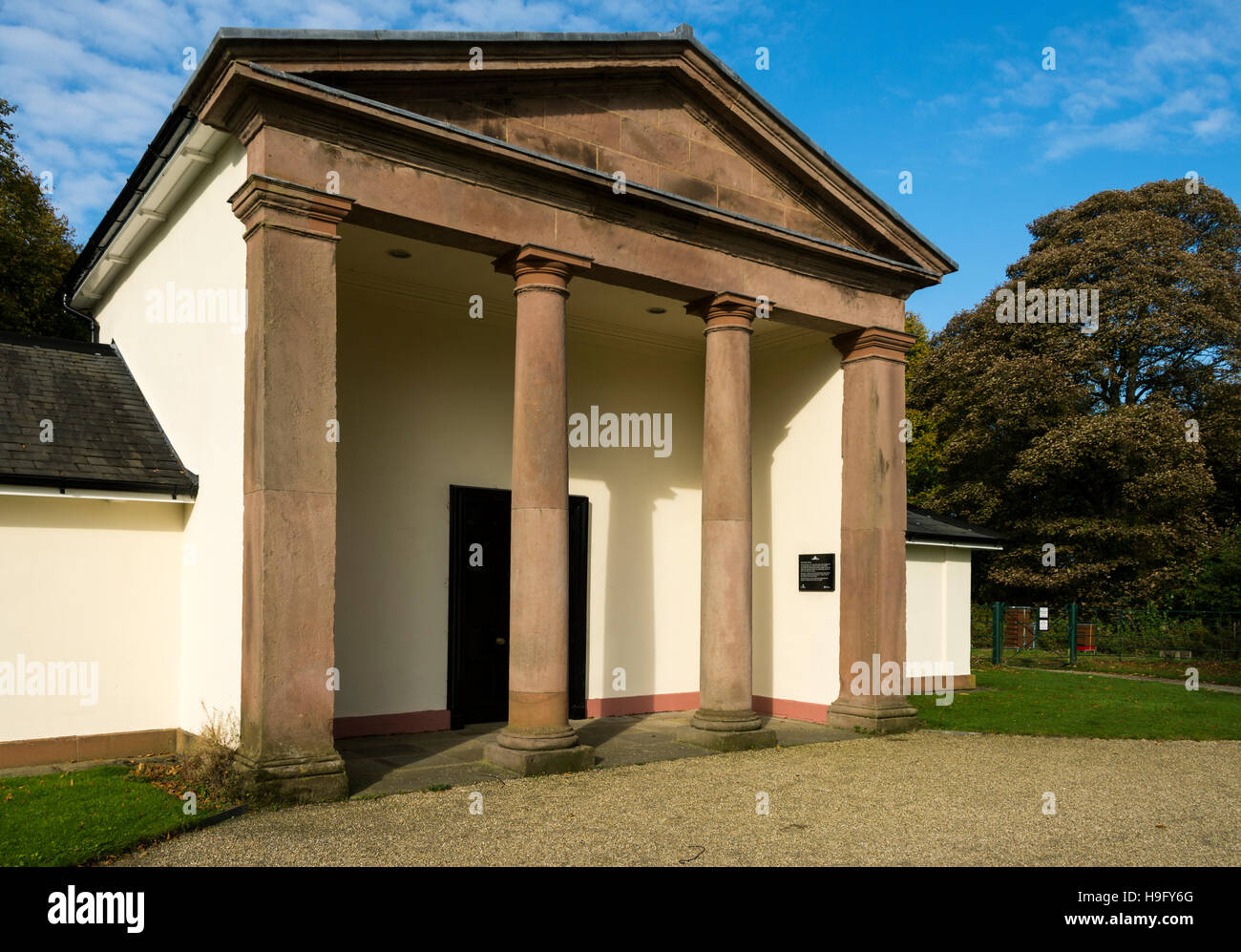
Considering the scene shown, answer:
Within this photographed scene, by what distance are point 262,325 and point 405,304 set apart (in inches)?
163

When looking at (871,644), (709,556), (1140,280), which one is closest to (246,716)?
(709,556)

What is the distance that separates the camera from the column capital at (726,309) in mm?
10867

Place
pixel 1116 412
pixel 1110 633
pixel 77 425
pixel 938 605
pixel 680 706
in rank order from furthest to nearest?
pixel 1116 412, pixel 1110 633, pixel 938 605, pixel 680 706, pixel 77 425

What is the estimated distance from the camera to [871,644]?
39.1ft

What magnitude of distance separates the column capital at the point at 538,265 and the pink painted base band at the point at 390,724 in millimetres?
5239

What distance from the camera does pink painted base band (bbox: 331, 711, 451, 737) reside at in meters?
10.7

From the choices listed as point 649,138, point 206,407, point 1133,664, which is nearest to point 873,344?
point 649,138

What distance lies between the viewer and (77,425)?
10141 mm

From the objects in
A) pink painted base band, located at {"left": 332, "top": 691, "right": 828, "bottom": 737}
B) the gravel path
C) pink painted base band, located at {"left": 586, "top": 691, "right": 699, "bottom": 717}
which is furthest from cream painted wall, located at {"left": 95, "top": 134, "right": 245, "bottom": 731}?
pink painted base band, located at {"left": 586, "top": 691, "right": 699, "bottom": 717}

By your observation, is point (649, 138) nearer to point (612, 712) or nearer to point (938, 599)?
point (612, 712)

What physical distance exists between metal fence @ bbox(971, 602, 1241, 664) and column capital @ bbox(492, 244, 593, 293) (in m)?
17.8

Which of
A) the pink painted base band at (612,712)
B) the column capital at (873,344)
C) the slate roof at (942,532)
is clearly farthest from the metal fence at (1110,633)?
the column capital at (873,344)

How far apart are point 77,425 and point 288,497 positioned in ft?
13.6

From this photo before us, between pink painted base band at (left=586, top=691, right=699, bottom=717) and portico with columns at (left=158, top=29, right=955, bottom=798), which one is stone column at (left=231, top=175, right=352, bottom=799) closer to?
portico with columns at (left=158, top=29, right=955, bottom=798)
